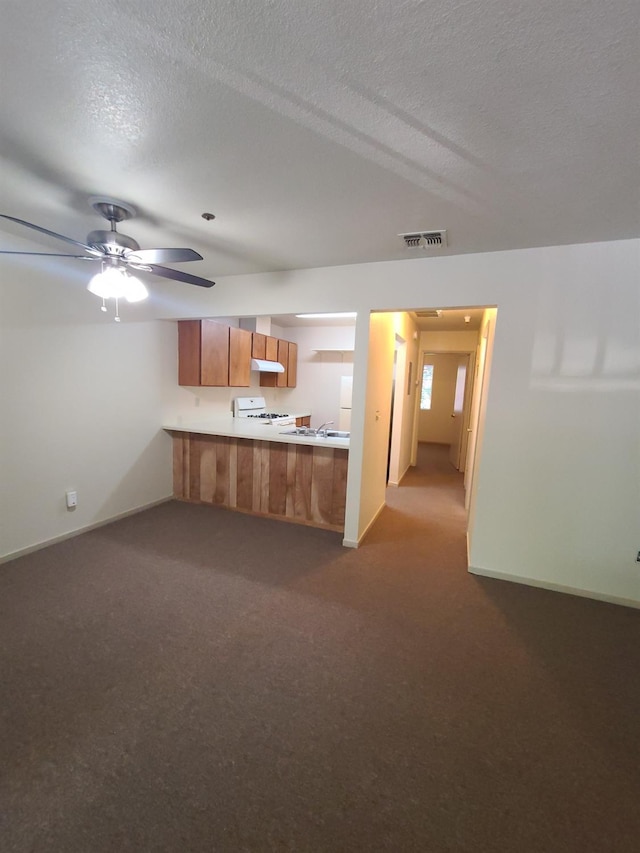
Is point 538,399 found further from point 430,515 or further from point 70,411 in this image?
point 70,411

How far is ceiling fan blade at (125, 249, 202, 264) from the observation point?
1972mm

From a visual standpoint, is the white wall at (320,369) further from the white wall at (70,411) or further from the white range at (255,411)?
the white wall at (70,411)

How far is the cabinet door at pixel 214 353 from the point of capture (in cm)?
413

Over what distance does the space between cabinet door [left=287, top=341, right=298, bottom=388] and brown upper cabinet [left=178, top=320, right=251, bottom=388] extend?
1.56 meters

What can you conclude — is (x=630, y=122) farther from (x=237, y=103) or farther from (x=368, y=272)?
(x=368, y=272)

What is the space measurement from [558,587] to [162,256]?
365 centimetres

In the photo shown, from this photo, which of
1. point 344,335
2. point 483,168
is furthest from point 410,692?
point 344,335

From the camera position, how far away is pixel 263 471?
3912 mm

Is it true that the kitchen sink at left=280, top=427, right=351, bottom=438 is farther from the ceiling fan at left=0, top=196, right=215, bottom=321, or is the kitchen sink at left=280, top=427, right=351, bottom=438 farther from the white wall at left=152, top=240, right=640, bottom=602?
the ceiling fan at left=0, top=196, right=215, bottom=321

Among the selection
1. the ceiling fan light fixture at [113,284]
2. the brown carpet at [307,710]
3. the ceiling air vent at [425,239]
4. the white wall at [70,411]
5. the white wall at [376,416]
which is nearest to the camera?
the brown carpet at [307,710]

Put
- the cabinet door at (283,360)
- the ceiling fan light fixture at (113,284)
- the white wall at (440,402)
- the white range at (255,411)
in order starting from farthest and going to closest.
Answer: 1. the white wall at (440,402)
2. the cabinet door at (283,360)
3. the white range at (255,411)
4. the ceiling fan light fixture at (113,284)

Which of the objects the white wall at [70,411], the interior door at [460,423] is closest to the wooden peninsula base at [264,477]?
the white wall at [70,411]

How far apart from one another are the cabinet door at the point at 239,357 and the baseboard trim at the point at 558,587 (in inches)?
141

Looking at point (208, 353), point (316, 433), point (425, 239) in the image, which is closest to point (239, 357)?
point (208, 353)
